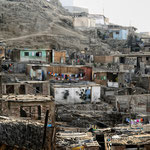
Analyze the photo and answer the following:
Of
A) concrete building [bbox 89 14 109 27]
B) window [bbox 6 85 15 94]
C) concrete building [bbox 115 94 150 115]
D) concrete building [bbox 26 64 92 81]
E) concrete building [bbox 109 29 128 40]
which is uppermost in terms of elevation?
concrete building [bbox 89 14 109 27]

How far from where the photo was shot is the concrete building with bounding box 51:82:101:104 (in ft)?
65.9

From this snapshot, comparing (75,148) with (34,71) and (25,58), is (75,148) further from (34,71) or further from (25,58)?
(25,58)

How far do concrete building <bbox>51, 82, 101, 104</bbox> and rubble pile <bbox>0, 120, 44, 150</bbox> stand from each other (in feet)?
47.8

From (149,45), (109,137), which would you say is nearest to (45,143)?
(109,137)

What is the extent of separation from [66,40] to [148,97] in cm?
2554

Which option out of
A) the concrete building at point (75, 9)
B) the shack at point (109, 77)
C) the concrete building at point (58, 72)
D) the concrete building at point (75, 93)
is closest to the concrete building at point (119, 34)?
the shack at point (109, 77)

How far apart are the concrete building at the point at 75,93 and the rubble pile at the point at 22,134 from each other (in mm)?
14565

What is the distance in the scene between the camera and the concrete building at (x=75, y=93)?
2008cm

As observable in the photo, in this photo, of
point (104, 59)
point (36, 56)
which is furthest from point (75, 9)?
point (36, 56)

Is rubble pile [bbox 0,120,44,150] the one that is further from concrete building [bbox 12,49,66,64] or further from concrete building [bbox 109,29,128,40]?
concrete building [bbox 109,29,128,40]

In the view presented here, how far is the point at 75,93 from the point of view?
20406mm

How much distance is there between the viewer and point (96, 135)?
10.1m

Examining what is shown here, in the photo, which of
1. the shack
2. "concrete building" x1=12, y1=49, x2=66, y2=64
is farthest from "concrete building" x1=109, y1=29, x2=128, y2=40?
the shack

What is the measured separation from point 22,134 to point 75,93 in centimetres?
1550
